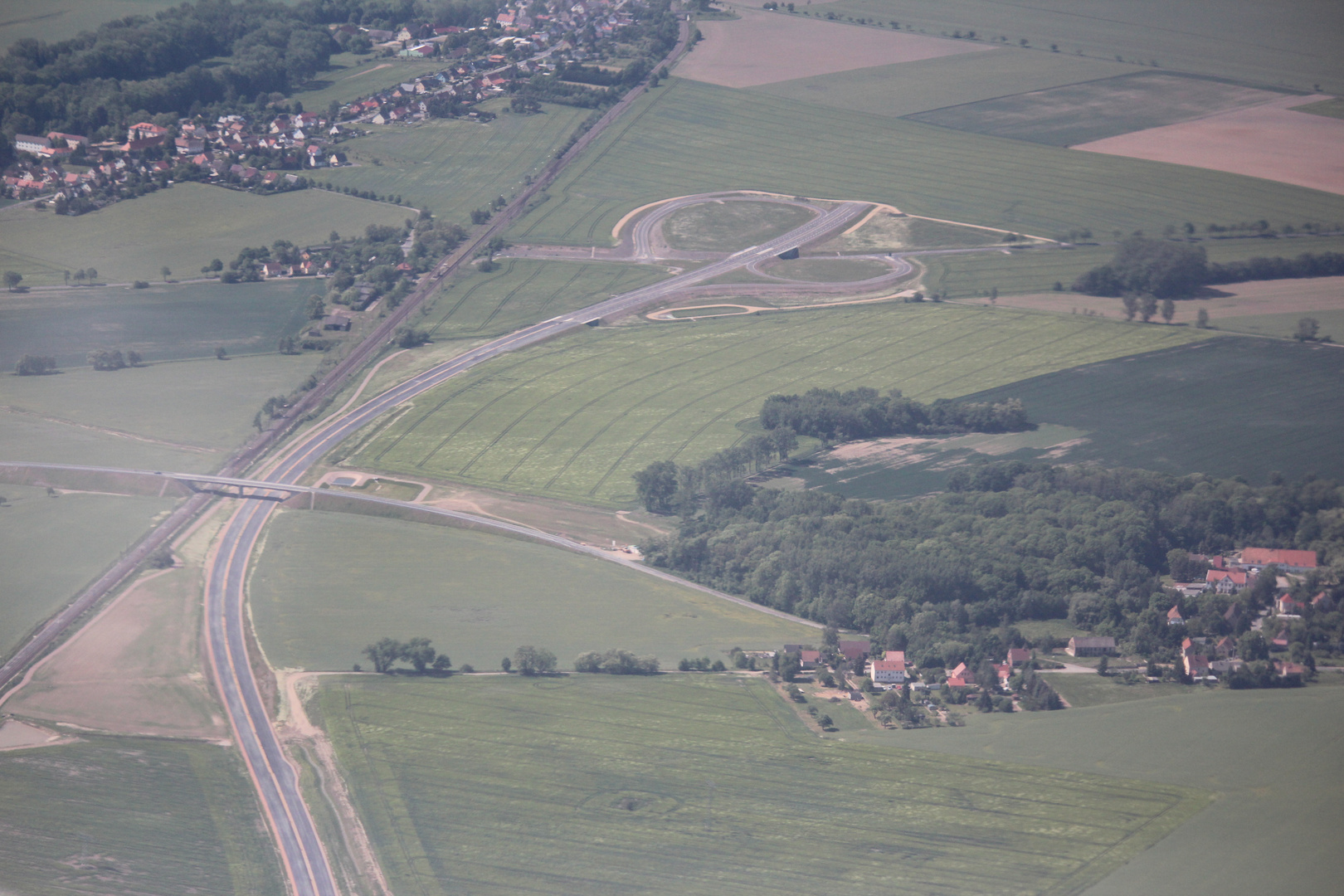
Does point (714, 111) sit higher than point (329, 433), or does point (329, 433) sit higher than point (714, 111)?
point (714, 111)

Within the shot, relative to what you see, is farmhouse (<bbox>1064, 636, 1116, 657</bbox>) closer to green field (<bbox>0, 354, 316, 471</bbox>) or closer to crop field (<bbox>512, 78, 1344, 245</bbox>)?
green field (<bbox>0, 354, 316, 471</bbox>)

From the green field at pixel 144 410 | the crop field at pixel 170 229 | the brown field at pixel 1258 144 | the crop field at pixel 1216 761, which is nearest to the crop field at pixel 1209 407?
the crop field at pixel 1216 761

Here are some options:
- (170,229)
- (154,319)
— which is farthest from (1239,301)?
(170,229)

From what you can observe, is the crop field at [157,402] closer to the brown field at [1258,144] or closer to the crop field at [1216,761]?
the crop field at [1216,761]

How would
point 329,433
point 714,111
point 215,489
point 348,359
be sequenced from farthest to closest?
point 714,111 < point 348,359 < point 329,433 < point 215,489

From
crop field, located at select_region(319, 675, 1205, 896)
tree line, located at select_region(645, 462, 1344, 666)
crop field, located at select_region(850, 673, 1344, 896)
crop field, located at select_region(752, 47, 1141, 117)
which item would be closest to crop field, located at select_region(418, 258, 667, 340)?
tree line, located at select_region(645, 462, 1344, 666)

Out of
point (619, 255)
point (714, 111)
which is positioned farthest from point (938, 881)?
point (714, 111)

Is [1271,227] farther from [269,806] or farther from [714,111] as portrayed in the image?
[269,806]
